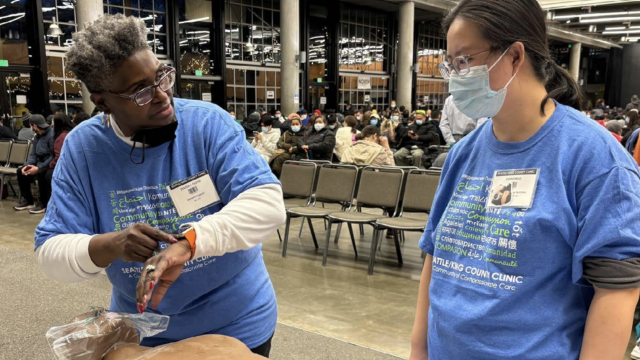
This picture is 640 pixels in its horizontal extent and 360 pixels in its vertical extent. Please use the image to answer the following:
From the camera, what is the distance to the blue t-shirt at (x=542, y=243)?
89 cm

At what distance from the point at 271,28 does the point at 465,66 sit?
1796 cm

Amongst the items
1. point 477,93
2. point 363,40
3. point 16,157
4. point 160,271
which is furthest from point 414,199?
point 363,40

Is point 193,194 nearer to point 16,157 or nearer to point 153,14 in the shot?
point 16,157

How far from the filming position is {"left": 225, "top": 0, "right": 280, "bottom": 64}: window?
16812mm

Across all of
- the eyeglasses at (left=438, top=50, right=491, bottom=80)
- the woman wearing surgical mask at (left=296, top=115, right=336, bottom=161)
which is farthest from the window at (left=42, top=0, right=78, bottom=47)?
the eyeglasses at (left=438, top=50, right=491, bottom=80)

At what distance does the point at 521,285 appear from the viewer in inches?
37.9

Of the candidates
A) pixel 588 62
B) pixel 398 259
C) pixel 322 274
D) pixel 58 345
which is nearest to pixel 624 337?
pixel 58 345

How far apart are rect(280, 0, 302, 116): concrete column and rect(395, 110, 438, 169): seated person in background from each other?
7.80 meters

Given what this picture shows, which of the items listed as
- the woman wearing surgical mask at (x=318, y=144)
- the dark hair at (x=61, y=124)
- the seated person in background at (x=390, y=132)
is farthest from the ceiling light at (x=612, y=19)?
the dark hair at (x=61, y=124)

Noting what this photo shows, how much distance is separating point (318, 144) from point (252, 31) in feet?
36.1

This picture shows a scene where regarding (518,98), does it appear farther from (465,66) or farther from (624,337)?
(624,337)

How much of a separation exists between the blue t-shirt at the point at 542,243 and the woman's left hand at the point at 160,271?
23.3 inches

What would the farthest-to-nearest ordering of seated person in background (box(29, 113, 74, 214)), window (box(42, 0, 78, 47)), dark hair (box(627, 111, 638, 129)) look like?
1. window (box(42, 0, 78, 47))
2. dark hair (box(627, 111, 638, 129))
3. seated person in background (box(29, 113, 74, 214))

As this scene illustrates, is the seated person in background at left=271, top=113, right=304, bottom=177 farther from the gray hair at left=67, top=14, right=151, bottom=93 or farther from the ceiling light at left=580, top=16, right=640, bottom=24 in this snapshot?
the ceiling light at left=580, top=16, right=640, bottom=24
